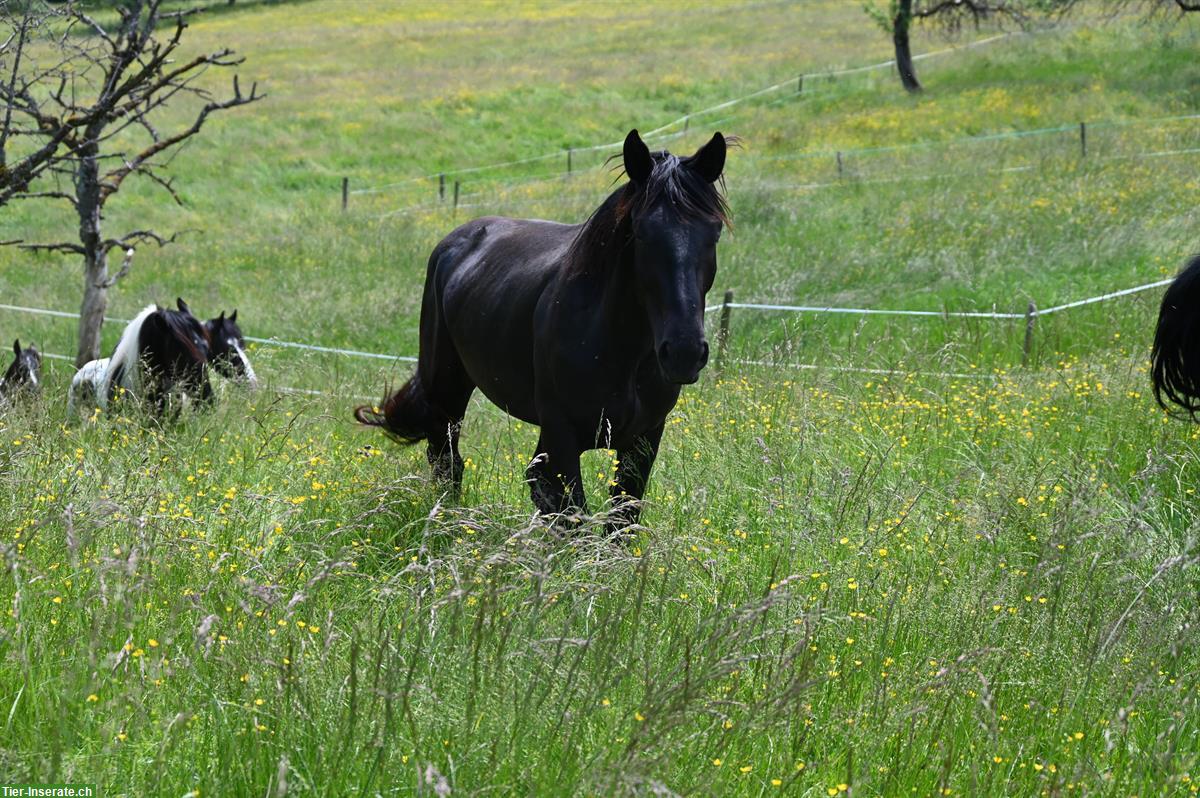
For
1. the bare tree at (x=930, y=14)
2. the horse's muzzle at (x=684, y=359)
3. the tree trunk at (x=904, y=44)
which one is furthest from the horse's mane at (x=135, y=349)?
the tree trunk at (x=904, y=44)

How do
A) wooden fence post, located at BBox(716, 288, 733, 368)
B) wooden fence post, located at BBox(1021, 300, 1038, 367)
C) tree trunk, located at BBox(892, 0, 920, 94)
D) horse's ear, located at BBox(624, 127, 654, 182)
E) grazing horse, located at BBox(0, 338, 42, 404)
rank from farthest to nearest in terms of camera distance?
tree trunk, located at BBox(892, 0, 920, 94)
wooden fence post, located at BBox(716, 288, 733, 368)
wooden fence post, located at BBox(1021, 300, 1038, 367)
grazing horse, located at BBox(0, 338, 42, 404)
horse's ear, located at BBox(624, 127, 654, 182)

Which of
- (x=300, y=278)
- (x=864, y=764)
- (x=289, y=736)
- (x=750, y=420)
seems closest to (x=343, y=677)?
(x=289, y=736)

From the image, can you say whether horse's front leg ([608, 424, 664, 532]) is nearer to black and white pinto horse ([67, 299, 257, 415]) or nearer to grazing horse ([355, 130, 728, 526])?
grazing horse ([355, 130, 728, 526])

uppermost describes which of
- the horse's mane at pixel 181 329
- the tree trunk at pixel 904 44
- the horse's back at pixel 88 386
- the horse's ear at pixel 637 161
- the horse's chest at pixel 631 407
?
the tree trunk at pixel 904 44

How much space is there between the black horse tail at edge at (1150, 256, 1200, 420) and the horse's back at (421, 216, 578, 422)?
276cm

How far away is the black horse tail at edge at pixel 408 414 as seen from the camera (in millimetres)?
6980

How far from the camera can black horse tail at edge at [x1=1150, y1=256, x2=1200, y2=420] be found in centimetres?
526

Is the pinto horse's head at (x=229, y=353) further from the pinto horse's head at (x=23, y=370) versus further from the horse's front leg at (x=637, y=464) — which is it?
the horse's front leg at (x=637, y=464)

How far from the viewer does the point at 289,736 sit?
280 cm

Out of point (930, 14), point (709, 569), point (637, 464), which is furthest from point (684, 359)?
point (930, 14)

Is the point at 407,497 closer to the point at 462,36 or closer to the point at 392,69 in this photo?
the point at 392,69

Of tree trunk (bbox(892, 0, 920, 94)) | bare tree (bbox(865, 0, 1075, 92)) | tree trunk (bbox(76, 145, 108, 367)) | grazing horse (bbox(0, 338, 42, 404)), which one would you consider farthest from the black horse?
tree trunk (bbox(892, 0, 920, 94))

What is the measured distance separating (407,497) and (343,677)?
2.52 meters

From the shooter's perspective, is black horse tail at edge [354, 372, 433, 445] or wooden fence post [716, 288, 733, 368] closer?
black horse tail at edge [354, 372, 433, 445]
